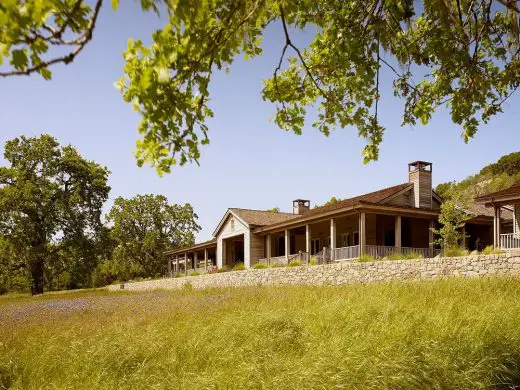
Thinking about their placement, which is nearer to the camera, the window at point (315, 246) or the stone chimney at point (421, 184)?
the stone chimney at point (421, 184)

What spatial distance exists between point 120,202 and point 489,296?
44922 millimetres

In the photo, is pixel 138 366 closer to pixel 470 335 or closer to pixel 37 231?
pixel 470 335

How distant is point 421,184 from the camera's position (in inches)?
1009

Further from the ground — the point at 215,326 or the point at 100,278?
the point at 215,326

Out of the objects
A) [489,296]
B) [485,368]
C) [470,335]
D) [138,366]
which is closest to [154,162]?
[138,366]

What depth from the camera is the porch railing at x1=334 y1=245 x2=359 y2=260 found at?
22.5m

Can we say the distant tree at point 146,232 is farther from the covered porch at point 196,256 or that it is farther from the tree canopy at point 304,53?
the tree canopy at point 304,53

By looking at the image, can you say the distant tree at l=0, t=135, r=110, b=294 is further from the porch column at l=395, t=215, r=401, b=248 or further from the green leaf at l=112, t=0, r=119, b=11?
the green leaf at l=112, t=0, r=119, b=11

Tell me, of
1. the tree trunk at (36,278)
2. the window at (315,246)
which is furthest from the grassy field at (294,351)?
the tree trunk at (36,278)

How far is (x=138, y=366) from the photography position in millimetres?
5797

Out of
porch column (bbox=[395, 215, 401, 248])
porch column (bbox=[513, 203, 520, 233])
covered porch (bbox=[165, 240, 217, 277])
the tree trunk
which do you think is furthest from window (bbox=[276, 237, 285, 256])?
the tree trunk

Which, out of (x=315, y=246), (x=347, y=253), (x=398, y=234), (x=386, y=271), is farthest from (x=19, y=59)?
(x=315, y=246)

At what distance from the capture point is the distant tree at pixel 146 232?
159ft

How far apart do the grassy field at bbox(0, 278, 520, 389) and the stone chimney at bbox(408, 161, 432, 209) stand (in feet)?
56.9
